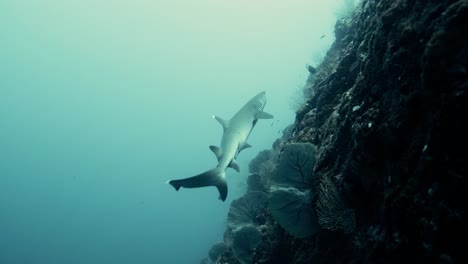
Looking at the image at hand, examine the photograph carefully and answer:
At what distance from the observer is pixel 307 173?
4.71 m

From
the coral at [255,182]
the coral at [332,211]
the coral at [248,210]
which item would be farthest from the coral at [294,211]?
the coral at [255,182]

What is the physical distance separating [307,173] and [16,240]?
442 feet

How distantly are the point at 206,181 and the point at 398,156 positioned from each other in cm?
218

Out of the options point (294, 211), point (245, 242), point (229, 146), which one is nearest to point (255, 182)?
point (245, 242)

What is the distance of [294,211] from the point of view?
4.54 m

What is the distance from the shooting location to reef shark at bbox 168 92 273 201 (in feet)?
12.8

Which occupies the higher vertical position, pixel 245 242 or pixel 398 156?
pixel 398 156

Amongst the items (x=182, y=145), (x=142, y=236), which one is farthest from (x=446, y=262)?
(x=182, y=145)

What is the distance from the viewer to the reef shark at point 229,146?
3896 mm

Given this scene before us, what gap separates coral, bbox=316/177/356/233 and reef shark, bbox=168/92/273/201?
1244mm

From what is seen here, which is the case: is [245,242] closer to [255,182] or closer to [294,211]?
[294,211]

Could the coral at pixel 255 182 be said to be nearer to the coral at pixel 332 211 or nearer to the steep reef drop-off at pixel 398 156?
the steep reef drop-off at pixel 398 156

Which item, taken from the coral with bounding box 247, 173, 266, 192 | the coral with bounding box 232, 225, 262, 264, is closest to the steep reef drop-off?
the coral with bounding box 232, 225, 262, 264

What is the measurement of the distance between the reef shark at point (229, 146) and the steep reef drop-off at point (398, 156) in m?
0.84
